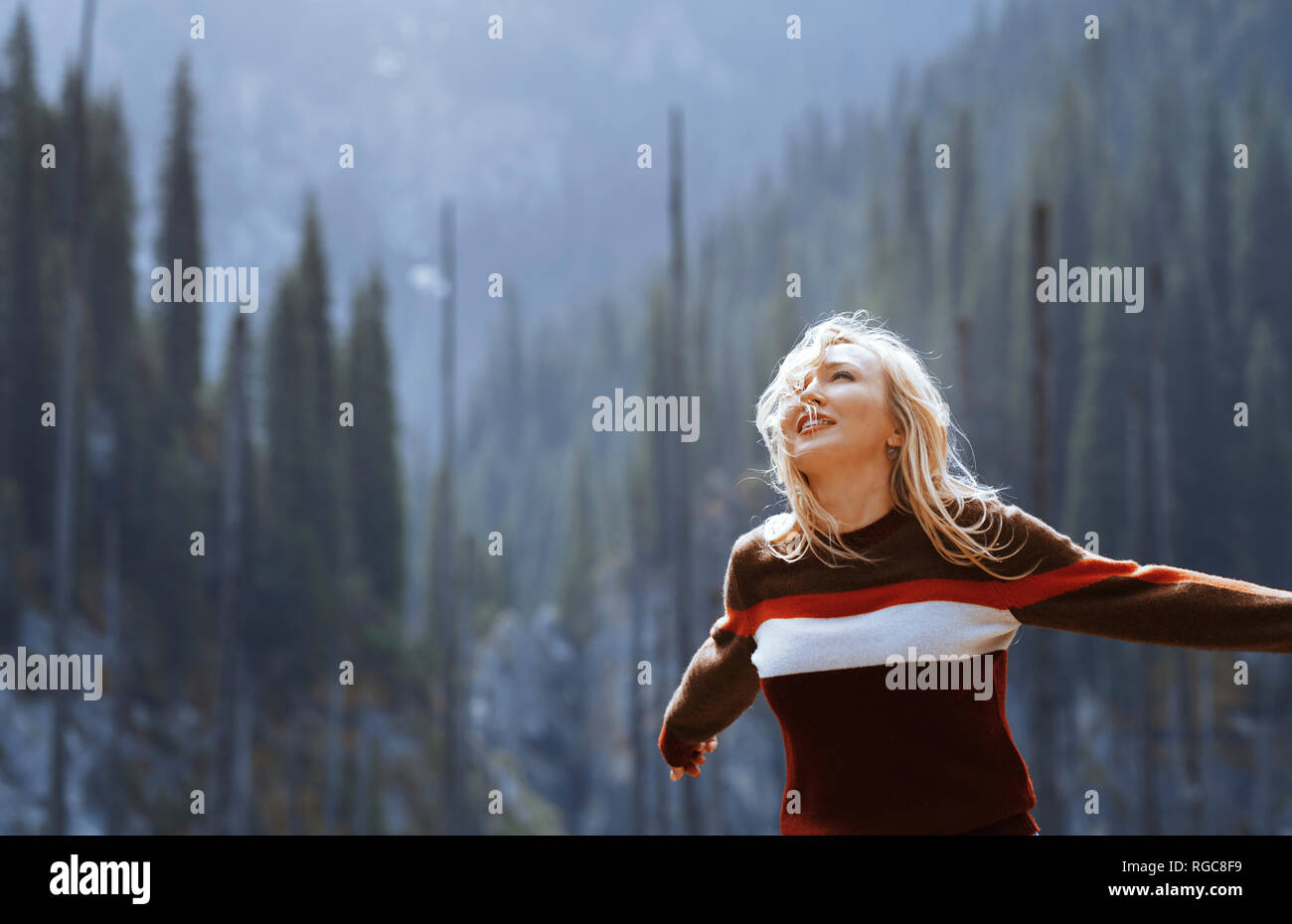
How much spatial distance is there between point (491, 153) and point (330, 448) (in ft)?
265

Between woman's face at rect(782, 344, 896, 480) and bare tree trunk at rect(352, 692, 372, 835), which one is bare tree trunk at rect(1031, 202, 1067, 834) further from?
bare tree trunk at rect(352, 692, 372, 835)

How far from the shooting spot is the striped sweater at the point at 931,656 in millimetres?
1896

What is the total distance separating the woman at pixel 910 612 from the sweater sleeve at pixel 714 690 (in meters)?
0.09

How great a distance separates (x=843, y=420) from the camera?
213 cm

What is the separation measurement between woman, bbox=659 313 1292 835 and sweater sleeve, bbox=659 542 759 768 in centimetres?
9

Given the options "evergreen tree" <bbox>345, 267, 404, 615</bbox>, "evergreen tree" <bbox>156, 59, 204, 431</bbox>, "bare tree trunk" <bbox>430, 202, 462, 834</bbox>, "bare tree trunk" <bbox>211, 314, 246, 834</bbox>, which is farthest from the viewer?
"evergreen tree" <bbox>345, 267, 404, 615</bbox>

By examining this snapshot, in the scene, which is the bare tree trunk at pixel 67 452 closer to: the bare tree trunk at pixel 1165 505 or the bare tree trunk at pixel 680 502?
the bare tree trunk at pixel 680 502

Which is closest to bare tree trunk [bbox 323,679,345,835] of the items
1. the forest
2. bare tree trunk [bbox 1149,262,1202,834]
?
the forest

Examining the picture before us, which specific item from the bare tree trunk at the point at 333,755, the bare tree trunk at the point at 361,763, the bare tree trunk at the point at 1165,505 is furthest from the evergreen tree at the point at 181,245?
the bare tree trunk at the point at 1165,505

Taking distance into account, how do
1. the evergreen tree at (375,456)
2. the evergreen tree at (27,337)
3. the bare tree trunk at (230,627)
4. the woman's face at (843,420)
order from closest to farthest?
the woman's face at (843,420), the bare tree trunk at (230,627), the evergreen tree at (27,337), the evergreen tree at (375,456)

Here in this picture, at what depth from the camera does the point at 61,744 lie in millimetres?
12273

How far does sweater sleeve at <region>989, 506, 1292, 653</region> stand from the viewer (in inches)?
70.1

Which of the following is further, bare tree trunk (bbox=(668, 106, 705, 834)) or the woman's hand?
bare tree trunk (bbox=(668, 106, 705, 834))
